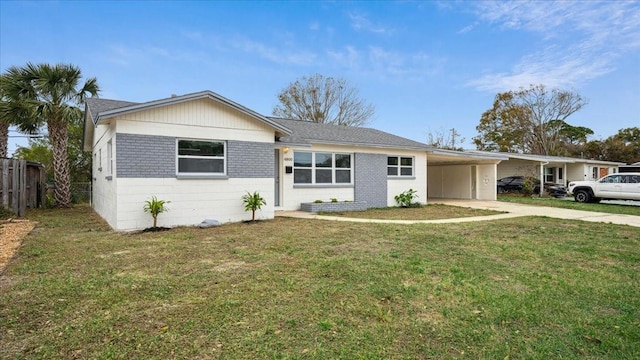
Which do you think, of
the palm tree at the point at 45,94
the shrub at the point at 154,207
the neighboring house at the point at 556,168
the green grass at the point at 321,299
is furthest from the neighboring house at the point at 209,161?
the neighboring house at the point at 556,168

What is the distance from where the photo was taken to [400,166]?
53.6 feet

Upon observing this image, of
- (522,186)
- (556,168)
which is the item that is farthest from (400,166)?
(556,168)

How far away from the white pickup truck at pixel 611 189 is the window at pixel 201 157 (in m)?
18.9

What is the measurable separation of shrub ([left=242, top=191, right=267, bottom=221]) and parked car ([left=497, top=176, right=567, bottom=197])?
20.6m

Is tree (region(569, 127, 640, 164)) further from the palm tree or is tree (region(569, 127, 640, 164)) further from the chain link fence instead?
the chain link fence

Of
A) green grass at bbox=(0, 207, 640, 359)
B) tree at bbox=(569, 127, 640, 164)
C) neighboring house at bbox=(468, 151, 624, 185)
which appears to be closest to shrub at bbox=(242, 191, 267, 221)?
green grass at bbox=(0, 207, 640, 359)

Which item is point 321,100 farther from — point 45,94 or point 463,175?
point 45,94

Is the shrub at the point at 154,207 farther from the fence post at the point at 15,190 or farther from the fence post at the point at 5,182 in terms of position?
the fence post at the point at 15,190

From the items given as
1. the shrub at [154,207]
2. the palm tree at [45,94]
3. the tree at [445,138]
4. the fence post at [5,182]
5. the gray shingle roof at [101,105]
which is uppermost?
the tree at [445,138]

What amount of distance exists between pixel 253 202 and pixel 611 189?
18097mm

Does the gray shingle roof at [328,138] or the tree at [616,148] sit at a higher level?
the tree at [616,148]

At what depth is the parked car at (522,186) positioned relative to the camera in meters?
22.8

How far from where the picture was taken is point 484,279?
4918 mm

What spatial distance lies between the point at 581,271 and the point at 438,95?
917 inches
